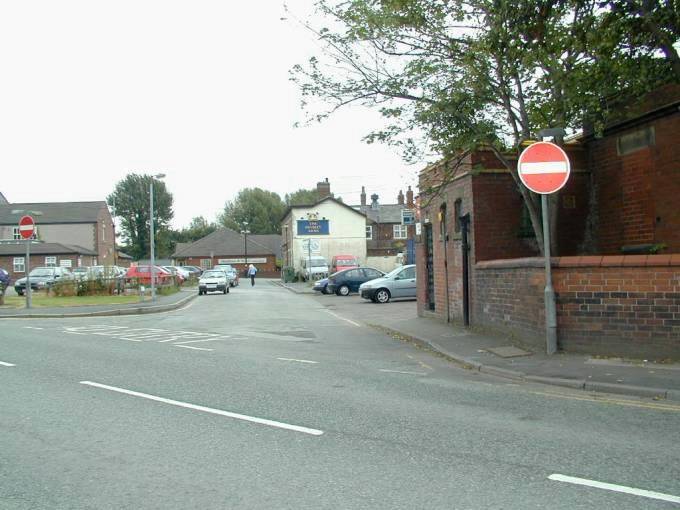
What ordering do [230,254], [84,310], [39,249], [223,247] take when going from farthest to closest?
[223,247], [230,254], [39,249], [84,310]

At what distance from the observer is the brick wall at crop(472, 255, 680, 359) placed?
30.3 ft

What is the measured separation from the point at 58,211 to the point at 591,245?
6957 centimetres

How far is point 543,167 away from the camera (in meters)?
Result: 9.95

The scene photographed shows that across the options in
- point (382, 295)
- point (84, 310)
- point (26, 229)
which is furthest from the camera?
point (382, 295)

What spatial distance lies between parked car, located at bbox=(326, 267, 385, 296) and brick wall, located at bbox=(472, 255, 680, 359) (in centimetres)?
2308

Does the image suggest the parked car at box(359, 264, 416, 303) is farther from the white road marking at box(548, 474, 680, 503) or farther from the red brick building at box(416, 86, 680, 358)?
the white road marking at box(548, 474, 680, 503)

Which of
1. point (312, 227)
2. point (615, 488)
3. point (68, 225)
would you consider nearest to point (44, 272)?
point (312, 227)

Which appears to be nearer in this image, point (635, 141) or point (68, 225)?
point (635, 141)

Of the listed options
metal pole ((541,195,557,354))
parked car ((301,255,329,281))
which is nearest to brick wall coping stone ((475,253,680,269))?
metal pole ((541,195,557,354))

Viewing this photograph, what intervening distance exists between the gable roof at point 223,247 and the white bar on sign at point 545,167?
81714 millimetres

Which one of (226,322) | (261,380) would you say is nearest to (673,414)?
(261,380)

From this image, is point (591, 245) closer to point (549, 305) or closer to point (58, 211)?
point (549, 305)

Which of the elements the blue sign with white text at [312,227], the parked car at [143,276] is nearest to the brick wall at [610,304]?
the parked car at [143,276]

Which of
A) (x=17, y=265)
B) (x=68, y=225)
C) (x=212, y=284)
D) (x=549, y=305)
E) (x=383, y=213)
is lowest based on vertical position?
(x=212, y=284)
